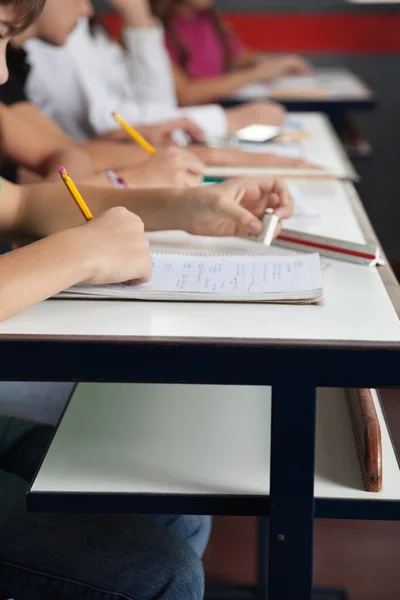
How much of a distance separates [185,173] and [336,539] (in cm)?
93

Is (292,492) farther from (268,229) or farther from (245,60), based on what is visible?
(245,60)

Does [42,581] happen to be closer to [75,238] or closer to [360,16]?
[75,238]

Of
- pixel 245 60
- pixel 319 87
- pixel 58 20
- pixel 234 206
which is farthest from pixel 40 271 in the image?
pixel 245 60

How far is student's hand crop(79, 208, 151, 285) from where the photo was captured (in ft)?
3.19

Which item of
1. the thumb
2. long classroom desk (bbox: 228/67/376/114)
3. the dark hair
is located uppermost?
long classroom desk (bbox: 228/67/376/114)

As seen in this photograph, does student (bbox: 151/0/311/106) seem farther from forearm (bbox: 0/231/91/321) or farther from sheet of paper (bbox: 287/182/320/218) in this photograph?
forearm (bbox: 0/231/91/321)

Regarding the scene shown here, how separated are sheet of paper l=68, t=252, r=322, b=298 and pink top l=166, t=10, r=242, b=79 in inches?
111

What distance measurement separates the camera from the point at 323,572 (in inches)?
72.7

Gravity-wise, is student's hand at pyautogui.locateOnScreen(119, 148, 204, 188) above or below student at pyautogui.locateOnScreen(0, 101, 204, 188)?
below

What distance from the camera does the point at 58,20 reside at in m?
1.88

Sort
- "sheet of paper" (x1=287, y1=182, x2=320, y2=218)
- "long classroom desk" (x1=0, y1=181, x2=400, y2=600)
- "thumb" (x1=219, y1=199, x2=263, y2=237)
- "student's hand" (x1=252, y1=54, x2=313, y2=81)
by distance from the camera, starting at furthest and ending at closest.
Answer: "student's hand" (x1=252, y1=54, x2=313, y2=81) → "sheet of paper" (x1=287, y1=182, x2=320, y2=218) → "thumb" (x1=219, y1=199, x2=263, y2=237) → "long classroom desk" (x1=0, y1=181, x2=400, y2=600)

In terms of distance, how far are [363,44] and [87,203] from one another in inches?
146

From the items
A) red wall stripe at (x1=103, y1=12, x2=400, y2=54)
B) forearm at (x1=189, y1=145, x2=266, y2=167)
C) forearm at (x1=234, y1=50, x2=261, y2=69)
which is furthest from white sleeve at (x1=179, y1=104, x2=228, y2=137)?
red wall stripe at (x1=103, y1=12, x2=400, y2=54)

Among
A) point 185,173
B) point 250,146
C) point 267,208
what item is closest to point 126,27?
point 250,146
